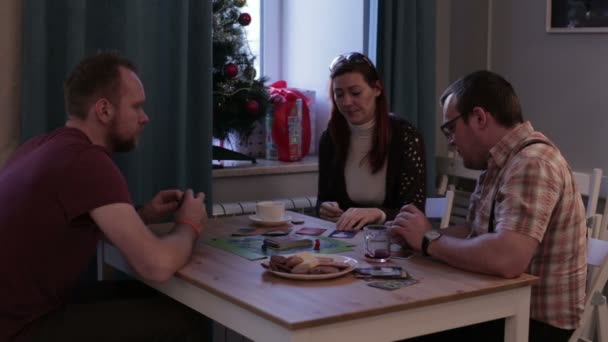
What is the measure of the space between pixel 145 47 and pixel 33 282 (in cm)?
116

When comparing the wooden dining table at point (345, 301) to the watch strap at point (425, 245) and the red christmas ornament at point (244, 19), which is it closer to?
the watch strap at point (425, 245)

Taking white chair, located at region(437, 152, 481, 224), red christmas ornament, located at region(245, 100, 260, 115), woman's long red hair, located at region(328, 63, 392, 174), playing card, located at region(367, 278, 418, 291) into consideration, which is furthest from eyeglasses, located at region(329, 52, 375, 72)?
playing card, located at region(367, 278, 418, 291)

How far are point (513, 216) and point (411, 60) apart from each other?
1848 mm

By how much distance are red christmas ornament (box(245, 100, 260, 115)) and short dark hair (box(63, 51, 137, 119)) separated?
3.66 ft

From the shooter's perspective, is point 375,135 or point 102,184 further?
point 375,135

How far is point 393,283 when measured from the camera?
1866mm

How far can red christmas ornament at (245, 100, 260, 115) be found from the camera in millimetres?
3271

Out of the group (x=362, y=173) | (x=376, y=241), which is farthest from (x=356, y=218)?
(x=362, y=173)

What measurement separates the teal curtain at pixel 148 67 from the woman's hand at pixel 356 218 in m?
0.71

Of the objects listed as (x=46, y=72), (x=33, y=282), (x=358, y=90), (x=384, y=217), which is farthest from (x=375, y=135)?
(x=33, y=282)

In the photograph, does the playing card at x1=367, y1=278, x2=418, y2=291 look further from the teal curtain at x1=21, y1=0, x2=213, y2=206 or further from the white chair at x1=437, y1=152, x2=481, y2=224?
the white chair at x1=437, y1=152, x2=481, y2=224

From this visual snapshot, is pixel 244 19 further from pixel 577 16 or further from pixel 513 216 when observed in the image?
pixel 513 216

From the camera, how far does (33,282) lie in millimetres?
1974

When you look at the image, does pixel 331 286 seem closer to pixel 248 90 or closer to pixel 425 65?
pixel 248 90
